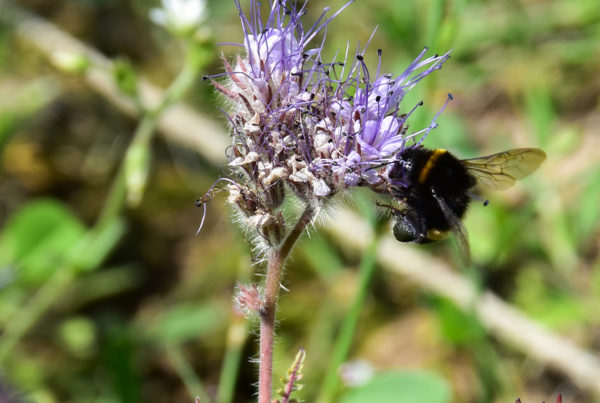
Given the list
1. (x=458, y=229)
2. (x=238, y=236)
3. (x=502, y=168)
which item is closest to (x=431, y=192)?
(x=458, y=229)

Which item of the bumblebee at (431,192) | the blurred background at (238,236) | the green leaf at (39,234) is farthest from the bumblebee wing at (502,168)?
the green leaf at (39,234)

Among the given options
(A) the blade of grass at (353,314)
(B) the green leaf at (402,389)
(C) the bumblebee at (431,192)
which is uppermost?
(C) the bumblebee at (431,192)

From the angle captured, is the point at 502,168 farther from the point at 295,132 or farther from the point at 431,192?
the point at 295,132

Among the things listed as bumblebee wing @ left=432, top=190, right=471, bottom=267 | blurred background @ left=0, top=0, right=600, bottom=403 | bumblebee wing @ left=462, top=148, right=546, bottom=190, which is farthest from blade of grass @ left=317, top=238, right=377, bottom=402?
bumblebee wing @ left=432, top=190, right=471, bottom=267

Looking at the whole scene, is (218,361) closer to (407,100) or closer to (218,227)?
(218,227)

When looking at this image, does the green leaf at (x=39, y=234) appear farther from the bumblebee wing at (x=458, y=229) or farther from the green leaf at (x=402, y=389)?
the bumblebee wing at (x=458, y=229)
